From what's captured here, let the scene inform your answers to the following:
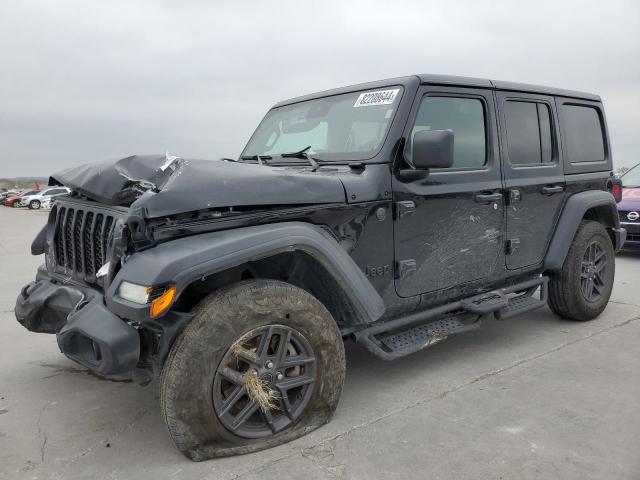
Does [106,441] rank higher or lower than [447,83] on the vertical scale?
lower

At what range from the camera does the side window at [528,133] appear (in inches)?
158

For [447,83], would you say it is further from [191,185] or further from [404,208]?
[191,185]

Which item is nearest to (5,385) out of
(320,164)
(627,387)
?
(320,164)

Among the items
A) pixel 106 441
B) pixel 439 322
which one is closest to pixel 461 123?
pixel 439 322

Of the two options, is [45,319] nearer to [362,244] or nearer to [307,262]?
[307,262]

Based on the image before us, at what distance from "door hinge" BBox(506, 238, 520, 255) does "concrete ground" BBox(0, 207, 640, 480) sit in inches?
30.5

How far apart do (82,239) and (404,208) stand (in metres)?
1.87

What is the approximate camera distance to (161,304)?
2.31 m

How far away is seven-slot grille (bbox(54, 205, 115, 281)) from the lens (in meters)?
2.94

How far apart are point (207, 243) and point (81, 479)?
4.00 ft

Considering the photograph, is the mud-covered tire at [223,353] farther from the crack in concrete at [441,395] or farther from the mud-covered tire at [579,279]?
the mud-covered tire at [579,279]

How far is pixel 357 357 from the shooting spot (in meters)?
4.04

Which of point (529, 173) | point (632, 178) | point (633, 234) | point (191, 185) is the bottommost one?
point (633, 234)

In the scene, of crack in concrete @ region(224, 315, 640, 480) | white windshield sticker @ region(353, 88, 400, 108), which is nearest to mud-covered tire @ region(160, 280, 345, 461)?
crack in concrete @ region(224, 315, 640, 480)
